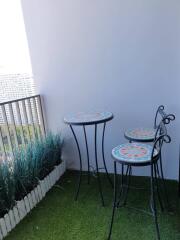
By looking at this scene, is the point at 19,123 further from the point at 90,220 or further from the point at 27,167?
the point at 90,220

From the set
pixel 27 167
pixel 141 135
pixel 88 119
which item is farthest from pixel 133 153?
pixel 27 167

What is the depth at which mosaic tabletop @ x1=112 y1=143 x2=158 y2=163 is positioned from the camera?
5.02 feet

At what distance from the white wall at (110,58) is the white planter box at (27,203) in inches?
21.8

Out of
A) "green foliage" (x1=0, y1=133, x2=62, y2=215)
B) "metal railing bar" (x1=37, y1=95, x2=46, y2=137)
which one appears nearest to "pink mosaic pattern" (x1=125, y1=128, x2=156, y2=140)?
"green foliage" (x1=0, y1=133, x2=62, y2=215)

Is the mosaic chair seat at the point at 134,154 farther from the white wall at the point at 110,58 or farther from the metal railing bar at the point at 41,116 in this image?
the metal railing bar at the point at 41,116

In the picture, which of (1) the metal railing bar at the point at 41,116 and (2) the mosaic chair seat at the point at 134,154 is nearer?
(2) the mosaic chair seat at the point at 134,154

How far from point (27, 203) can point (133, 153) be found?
1.23 metres

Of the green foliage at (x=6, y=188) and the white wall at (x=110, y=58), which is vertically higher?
the white wall at (x=110, y=58)

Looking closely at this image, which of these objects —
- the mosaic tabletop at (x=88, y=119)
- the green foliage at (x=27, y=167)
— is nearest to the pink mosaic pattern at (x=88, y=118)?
the mosaic tabletop at (x=88, y=119)

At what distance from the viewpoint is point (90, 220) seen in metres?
1.91

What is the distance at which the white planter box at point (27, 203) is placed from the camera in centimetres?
182

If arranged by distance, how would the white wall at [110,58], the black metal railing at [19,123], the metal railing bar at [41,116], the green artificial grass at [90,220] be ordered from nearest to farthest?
the green artificial grass at [90,220]
the white wall at [110,58]
the black metal railing at [19,123]
the metal railing bar at [41,116]

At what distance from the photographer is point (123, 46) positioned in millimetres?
2287

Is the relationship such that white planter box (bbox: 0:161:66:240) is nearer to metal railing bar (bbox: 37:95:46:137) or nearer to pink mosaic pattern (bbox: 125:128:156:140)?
metal railing bar (bbox: 37:95:46:137)
